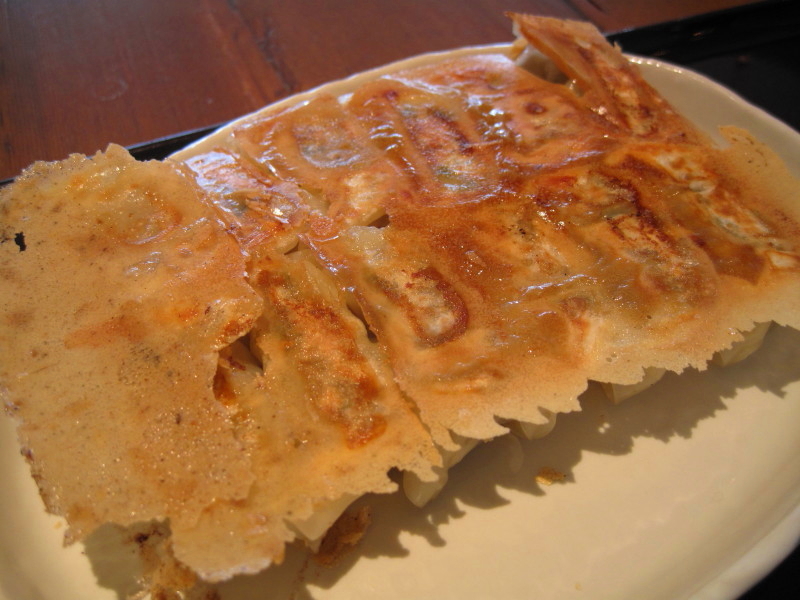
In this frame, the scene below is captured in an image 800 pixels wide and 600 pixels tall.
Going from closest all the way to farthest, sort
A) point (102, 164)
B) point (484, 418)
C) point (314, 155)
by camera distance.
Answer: point (484, 418) → point (102, 164) → point (314, 155)

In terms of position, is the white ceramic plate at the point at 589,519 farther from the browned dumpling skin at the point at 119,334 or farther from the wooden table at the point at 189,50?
the wooden table at the point at 189,50

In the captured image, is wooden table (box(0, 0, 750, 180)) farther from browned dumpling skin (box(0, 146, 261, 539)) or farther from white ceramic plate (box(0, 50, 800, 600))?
white ceramic plate (box(0, 50, 800, 600))

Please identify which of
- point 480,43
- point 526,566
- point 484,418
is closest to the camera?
point 484,418

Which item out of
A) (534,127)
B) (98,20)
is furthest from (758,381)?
(98,20)

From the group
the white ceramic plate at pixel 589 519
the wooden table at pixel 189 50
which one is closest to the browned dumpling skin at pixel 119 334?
the white ceramic plate at pixel 589 519

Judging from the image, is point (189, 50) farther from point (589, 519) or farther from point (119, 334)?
point (589, 519)

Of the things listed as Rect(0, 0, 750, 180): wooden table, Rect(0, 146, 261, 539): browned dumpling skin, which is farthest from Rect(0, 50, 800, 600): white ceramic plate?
Rect(0, 0, 750, 180): wooden table

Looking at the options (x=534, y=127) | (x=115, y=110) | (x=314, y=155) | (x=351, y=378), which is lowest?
(x=115, y=110)

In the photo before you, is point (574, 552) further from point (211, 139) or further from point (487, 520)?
point (211, 139)
